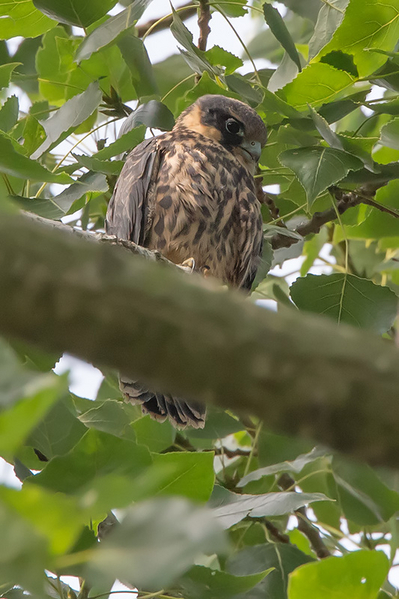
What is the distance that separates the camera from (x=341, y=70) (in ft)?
8.82

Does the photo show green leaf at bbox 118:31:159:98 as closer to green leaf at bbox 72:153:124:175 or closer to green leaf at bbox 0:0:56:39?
green leaf at bbox 0:0:56:39

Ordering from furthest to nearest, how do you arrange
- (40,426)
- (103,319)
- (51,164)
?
(51,164)
(40,426)
(103,319)

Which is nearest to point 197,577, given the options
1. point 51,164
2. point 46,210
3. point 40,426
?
point 40,426

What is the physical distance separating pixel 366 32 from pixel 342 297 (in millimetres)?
921

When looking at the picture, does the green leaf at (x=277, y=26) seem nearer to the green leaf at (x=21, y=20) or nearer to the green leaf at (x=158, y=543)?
the green leaf at (x=21, y=20)

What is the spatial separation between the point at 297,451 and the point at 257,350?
7.61 ft

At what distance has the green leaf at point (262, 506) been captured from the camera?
2170 mm

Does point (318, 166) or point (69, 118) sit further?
point (69, 118)

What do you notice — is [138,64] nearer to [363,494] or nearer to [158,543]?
[363,494]

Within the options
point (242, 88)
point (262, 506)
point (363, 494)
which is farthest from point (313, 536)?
point (242, 88)

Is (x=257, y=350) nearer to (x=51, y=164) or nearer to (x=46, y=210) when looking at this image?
(x=46, y=210)

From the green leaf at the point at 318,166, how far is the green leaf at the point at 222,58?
0.62m

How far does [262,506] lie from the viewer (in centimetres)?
224

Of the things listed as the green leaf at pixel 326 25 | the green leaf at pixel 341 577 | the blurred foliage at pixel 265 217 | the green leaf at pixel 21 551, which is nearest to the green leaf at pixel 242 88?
the blurred foliage at pixel 265 217
